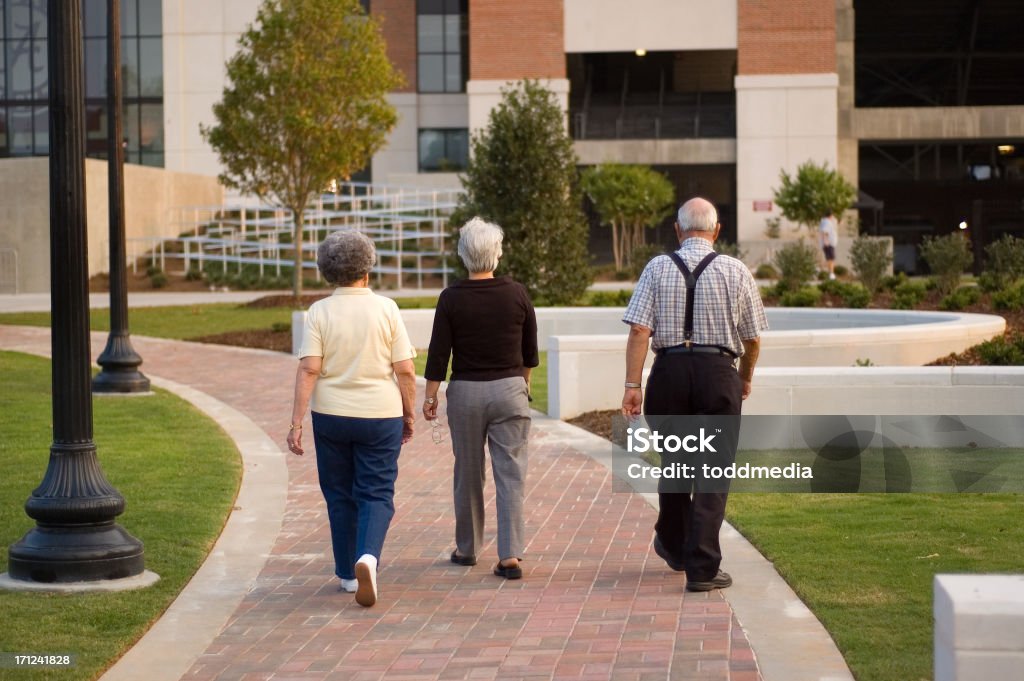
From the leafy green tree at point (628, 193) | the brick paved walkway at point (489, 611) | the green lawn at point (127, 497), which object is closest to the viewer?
the brick paved walkway at point (489, 611)

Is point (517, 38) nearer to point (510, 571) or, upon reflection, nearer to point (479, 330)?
point (479, 330)

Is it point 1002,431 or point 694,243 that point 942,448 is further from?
point 694,243

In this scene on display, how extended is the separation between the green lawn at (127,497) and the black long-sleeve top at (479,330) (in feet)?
6.05

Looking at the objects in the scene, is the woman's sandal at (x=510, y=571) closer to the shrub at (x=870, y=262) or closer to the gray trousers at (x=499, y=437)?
the gray trousers at (x=499, y=437)

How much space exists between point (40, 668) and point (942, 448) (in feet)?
25.2

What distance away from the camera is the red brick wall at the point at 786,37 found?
158 feet

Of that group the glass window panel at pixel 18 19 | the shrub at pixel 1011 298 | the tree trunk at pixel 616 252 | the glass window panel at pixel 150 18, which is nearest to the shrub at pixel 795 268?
the shrub at pixel 1011 298

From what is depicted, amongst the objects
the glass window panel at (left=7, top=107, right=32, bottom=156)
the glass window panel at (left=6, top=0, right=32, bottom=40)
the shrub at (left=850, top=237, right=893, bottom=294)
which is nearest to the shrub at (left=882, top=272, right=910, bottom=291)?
the shrub at (left=850, top=237, right=893, bottom=294)

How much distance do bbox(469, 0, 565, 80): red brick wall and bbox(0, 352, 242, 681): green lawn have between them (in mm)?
33938

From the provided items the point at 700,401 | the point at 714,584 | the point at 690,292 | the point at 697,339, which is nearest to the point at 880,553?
the point at 714,584

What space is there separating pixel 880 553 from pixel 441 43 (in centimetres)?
5062

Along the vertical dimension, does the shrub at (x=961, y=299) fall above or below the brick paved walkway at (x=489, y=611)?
above

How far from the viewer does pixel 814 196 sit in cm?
4241

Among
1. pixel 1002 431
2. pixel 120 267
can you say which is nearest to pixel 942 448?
pixel 1002 431
